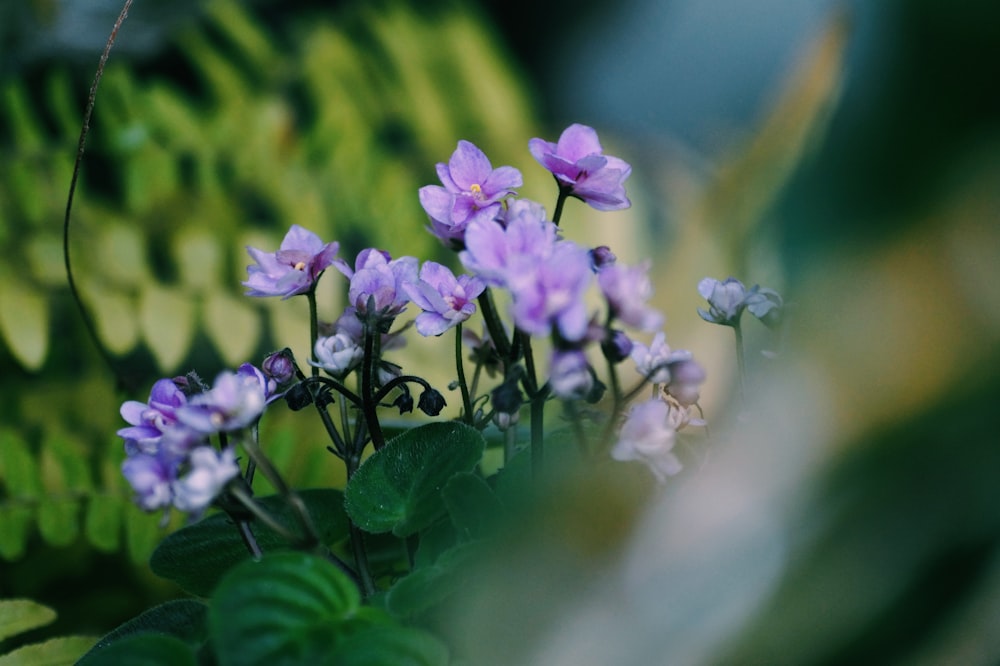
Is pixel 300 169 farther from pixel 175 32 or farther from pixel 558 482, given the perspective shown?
pixel 558 482

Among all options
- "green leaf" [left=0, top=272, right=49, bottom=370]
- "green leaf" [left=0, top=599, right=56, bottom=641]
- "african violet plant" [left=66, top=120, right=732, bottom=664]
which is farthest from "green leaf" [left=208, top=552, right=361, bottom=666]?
"green leaf" [left=0, top=272, right=49, bottom=370]

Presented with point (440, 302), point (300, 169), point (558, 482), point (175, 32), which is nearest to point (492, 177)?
point (440, 302)

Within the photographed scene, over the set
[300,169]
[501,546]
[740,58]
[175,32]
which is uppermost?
[740,58]

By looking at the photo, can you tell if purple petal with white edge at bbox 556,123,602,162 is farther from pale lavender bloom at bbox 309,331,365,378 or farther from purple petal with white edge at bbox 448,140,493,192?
pale lavender bloom at bbox 309,331,365,378

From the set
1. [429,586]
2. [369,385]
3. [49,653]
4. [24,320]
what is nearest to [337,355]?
[369,385]

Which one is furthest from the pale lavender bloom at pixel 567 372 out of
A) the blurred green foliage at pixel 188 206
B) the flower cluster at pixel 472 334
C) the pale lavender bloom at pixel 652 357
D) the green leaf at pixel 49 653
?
the blurred green foliage at pixel 188 206

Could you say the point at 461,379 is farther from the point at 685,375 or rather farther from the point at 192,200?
the point at 192,200
